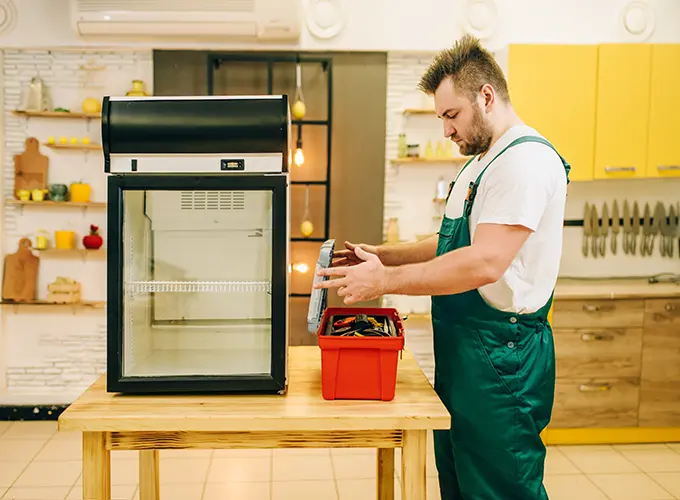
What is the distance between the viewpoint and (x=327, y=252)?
1811 millimetres

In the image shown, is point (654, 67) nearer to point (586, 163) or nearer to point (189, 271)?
point (586, 163)

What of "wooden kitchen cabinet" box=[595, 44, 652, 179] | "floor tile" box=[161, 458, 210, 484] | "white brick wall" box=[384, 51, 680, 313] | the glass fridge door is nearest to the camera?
the glass fridge door

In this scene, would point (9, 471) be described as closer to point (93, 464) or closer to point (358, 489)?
point (358, 489)

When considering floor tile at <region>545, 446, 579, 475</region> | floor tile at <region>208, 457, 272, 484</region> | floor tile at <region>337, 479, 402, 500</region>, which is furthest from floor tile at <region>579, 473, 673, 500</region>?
floor tile at <region>208, 457, 272, 484</region>

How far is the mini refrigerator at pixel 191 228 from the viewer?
176 cm

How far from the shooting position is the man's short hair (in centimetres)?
192

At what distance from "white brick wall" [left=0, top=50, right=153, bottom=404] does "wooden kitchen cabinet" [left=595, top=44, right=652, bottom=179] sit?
3003mm

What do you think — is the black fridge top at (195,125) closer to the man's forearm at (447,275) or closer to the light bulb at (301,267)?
the man's forearm at (447,275)

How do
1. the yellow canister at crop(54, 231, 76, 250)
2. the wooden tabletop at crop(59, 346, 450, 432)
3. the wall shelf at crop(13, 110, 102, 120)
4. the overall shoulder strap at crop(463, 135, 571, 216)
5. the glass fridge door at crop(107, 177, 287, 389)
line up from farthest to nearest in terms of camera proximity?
the yellow canister at crop(54, 231, 76, 250), the wall shelf at crop(13, 110, 102, 120), the glass fridge door at crop(107, 177, 287, 389), the overall shoulder strap at crop(463, 135, 571, 216), the wooden tabletop at crop(59, 346, 450, 432)

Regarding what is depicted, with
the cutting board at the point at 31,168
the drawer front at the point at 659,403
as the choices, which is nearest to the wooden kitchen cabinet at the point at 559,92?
the drawer front at the point at 659,403

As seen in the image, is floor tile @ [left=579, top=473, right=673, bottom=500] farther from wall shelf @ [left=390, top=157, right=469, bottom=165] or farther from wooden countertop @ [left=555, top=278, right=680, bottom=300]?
wall shelf @ [left=390, top=157, right=469, bottom=165]

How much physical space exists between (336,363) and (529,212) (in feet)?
2.28

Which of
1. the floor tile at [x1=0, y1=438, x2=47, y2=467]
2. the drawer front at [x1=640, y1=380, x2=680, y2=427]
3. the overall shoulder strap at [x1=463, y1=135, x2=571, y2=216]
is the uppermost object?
the overall shoulder strap at [x1=463, y1=135, x2=571, y2=216]

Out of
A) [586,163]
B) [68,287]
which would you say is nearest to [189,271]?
[68,287]
